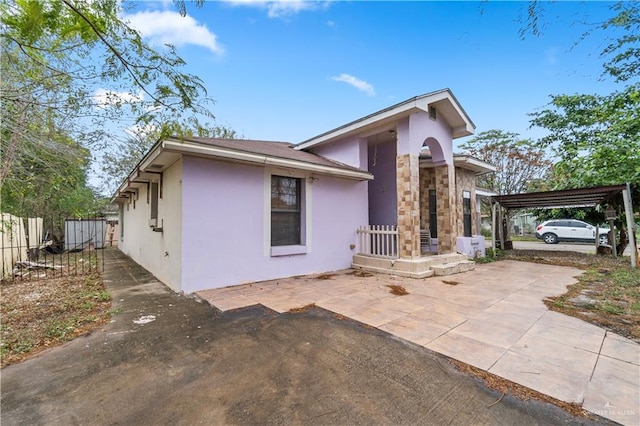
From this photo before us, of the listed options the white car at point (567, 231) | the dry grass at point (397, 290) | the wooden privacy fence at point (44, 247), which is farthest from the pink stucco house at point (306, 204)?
the white car at point (567, 231)

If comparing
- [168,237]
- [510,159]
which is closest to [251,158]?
[168,237]

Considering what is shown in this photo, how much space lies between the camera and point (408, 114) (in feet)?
21.7

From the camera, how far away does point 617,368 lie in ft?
7.79

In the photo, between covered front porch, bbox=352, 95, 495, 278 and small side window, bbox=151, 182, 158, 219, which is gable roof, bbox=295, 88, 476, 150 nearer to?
covered front porch, bbox=352, 95, 495, 278

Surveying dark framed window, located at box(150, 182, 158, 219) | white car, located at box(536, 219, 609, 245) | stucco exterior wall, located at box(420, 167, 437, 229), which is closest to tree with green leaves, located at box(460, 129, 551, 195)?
white car, located at box(536, 219, 609, 245)

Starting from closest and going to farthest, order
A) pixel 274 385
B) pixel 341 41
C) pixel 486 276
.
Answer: pixel 274 385 < pixel 486 276 < pixel 341 41

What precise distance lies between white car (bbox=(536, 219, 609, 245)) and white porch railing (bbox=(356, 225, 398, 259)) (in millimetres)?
16394

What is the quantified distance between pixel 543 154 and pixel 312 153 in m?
17.9

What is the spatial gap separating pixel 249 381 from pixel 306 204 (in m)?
4.64

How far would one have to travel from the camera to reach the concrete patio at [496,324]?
216cm

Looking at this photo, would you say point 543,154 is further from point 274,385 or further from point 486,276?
point 274,385

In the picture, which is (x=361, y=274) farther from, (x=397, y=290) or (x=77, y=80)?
(x=77, y=80)

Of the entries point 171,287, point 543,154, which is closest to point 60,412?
point 171,287

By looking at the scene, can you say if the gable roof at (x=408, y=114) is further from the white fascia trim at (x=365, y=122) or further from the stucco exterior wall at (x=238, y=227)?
the stucco exterior wall at (x=238, y=227)
